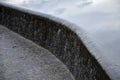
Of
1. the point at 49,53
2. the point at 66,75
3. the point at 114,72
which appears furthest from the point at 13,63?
the point at 114,72

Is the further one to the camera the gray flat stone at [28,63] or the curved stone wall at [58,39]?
the gray flat stone at [28,63]

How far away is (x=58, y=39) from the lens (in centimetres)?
544

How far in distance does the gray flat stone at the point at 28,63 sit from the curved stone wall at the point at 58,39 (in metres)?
0.11

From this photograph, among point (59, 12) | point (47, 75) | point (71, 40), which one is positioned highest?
point (59, 12)

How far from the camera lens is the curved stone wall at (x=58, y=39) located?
3889 millimetres

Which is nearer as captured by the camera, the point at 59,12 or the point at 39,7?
the point at 59,12

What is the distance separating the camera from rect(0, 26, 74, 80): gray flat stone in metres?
4.95

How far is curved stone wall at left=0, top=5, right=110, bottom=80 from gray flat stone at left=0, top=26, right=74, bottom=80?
11cm

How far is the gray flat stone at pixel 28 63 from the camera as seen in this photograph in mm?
4953

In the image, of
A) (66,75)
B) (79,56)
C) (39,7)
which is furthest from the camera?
(39,7)

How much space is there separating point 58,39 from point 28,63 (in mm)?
621

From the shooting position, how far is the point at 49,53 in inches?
228

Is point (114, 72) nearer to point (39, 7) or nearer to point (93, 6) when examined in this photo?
point (93, 6)

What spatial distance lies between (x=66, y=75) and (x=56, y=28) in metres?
0.99
